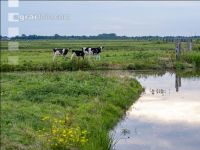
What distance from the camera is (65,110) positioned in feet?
40.7

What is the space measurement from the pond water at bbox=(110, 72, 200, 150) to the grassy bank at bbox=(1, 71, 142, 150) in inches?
18.8

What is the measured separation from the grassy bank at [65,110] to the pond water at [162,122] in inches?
18.8

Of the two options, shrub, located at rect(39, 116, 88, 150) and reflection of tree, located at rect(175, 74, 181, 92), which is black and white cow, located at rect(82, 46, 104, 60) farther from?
shrub, located at rect(39, 116, 88, 150)

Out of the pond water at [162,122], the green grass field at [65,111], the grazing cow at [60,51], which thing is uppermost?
the grazing cow at [60,51]

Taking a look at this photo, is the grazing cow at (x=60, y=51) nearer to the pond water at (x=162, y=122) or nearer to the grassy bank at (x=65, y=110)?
the pond water at (x=162, y=122)

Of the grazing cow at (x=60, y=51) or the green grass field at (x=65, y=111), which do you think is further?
the grazing cow at (x=60, y=51)

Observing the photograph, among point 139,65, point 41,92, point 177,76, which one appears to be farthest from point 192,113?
point 139,65

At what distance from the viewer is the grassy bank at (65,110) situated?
888 cm

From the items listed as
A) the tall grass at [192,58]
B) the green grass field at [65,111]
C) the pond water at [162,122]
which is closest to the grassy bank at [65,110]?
the green grass field at [65,111]

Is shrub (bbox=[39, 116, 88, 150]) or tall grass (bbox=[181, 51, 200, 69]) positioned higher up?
tall grass (bbox=[181, 51, 200, 69])

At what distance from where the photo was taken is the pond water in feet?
35.9

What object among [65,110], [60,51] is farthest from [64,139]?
[60,51]

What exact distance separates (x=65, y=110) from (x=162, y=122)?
3084mm

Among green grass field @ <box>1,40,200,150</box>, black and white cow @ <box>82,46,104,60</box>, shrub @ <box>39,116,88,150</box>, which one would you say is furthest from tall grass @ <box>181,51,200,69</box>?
shrub @ <box>39,116,88,150</box>
